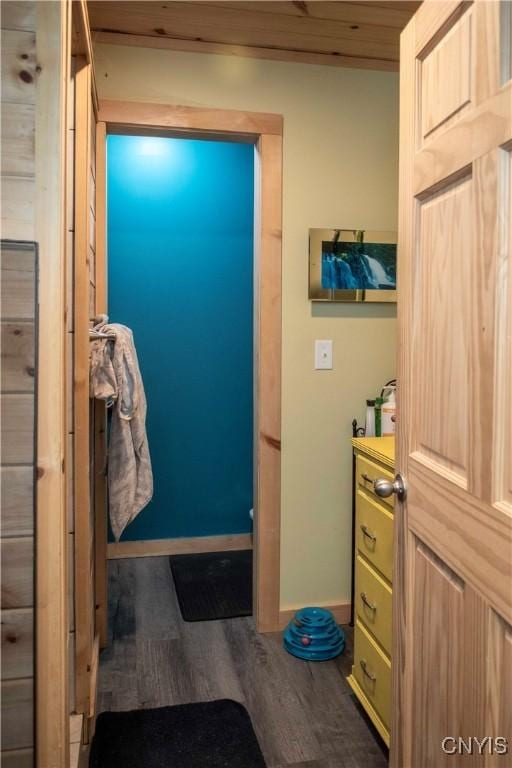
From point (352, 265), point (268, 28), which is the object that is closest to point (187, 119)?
point (268, 28)

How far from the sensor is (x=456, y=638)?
3.51ft

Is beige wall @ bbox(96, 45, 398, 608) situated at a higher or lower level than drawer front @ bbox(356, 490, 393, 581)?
higher

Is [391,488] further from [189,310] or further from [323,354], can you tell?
[189,310]

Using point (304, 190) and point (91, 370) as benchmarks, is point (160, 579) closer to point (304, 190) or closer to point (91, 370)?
point (91, 370)

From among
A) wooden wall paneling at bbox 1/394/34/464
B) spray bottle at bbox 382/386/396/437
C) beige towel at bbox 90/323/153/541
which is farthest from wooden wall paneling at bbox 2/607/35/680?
spray bottle at bbox 382/386/396/437

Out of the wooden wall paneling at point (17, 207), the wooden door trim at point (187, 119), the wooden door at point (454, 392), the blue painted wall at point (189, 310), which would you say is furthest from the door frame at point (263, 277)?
the wooden wall paneling at point (17, 207)

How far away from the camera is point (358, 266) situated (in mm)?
2494

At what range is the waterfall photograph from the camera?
97.0 inches

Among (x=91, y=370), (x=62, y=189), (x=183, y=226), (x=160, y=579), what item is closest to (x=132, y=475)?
(x=91, y=370)

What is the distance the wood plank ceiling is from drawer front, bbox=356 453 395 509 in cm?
157

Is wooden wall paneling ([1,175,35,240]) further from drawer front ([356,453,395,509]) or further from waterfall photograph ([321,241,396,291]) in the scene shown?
waterfall photograph ([321,241,396,291])

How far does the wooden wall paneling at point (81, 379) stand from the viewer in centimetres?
176

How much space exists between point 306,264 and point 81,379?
3.67 ft

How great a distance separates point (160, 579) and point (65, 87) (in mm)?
2471
